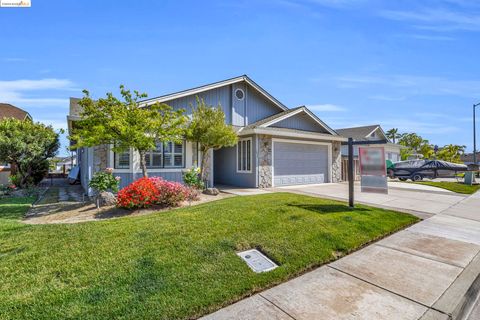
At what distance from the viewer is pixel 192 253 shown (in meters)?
4.03

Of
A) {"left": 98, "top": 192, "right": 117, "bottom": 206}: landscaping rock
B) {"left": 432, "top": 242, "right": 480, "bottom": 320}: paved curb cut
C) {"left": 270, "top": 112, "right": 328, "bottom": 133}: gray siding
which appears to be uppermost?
{"left": 270, "top": 112, "right": 328, "bottom": 133}: gray siding

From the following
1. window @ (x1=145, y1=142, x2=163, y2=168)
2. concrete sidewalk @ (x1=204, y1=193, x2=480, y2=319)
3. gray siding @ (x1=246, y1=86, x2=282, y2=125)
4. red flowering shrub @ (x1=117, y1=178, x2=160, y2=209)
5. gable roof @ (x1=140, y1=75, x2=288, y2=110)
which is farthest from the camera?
gray siding @ (x1=246, y1=86, x2=282, y2=125)

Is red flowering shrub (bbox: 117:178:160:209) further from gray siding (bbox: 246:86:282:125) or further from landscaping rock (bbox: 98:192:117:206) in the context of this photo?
gray siding (bbox: 246:86:282:125)

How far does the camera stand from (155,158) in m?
11.3

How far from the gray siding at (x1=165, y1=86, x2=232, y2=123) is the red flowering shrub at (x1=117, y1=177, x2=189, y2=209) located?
18.6 ft

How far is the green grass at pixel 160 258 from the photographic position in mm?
2852

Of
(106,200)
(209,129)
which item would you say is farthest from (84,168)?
(209,129)

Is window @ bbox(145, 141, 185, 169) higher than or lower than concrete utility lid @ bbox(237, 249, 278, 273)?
higher

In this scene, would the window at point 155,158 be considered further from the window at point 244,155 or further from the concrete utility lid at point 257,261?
the concrete utility lid at point 257,261

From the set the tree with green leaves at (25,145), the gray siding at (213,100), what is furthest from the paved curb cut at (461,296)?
the tree with green leaves at (25,145)

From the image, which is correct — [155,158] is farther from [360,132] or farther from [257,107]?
[360,132]

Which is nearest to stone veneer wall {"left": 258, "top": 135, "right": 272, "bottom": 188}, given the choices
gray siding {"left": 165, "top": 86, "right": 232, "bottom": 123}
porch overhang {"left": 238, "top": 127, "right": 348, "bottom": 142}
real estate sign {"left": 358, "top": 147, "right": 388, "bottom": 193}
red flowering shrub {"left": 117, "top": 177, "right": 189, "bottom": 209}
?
porch overhang {"left": 238, "top": 127, "right": 348, "bottom": 142}

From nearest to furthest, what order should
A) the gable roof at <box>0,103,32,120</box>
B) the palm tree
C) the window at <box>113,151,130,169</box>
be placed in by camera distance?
the window at <box>113,151,130,169</box>
the gable roof at <box>0,103,32,120</box>
the palm tree

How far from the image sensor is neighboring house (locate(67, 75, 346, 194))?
1124cm
